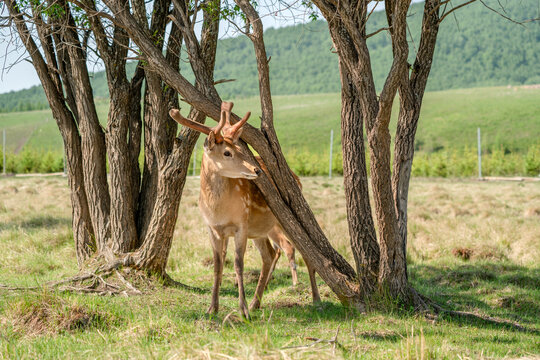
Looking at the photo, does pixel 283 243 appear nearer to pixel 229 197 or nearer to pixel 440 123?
pixel 229 197

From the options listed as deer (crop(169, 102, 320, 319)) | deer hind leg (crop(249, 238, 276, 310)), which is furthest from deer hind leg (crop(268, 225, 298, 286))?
deer (crop(169, 102, 320, 319))

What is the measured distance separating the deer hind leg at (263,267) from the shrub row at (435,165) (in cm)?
3883

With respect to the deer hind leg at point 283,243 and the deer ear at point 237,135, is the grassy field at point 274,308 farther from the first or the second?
the deer ear at point 237,135

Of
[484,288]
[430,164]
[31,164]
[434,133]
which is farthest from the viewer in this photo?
[434,133]

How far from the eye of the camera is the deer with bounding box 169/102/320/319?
5.74 m

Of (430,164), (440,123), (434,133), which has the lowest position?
(430,164)

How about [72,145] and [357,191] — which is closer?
[357,191]

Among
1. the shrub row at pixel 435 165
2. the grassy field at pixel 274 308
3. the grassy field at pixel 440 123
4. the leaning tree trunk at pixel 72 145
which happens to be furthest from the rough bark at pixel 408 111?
the grassy field at pixel 440 123

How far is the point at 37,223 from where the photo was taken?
1269cm

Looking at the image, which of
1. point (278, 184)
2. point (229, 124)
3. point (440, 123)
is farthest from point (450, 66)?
point (229, 124)

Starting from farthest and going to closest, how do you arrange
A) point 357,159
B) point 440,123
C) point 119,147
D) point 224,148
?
point 440,123 < point 119,147 < point 357,159 < point 224,148

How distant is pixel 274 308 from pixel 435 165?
136ft

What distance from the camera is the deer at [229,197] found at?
18.8ft

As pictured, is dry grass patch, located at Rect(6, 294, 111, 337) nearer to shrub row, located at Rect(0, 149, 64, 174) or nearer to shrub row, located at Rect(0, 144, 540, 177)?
shrub row, located at Rect(0, 144, 540, 177)
